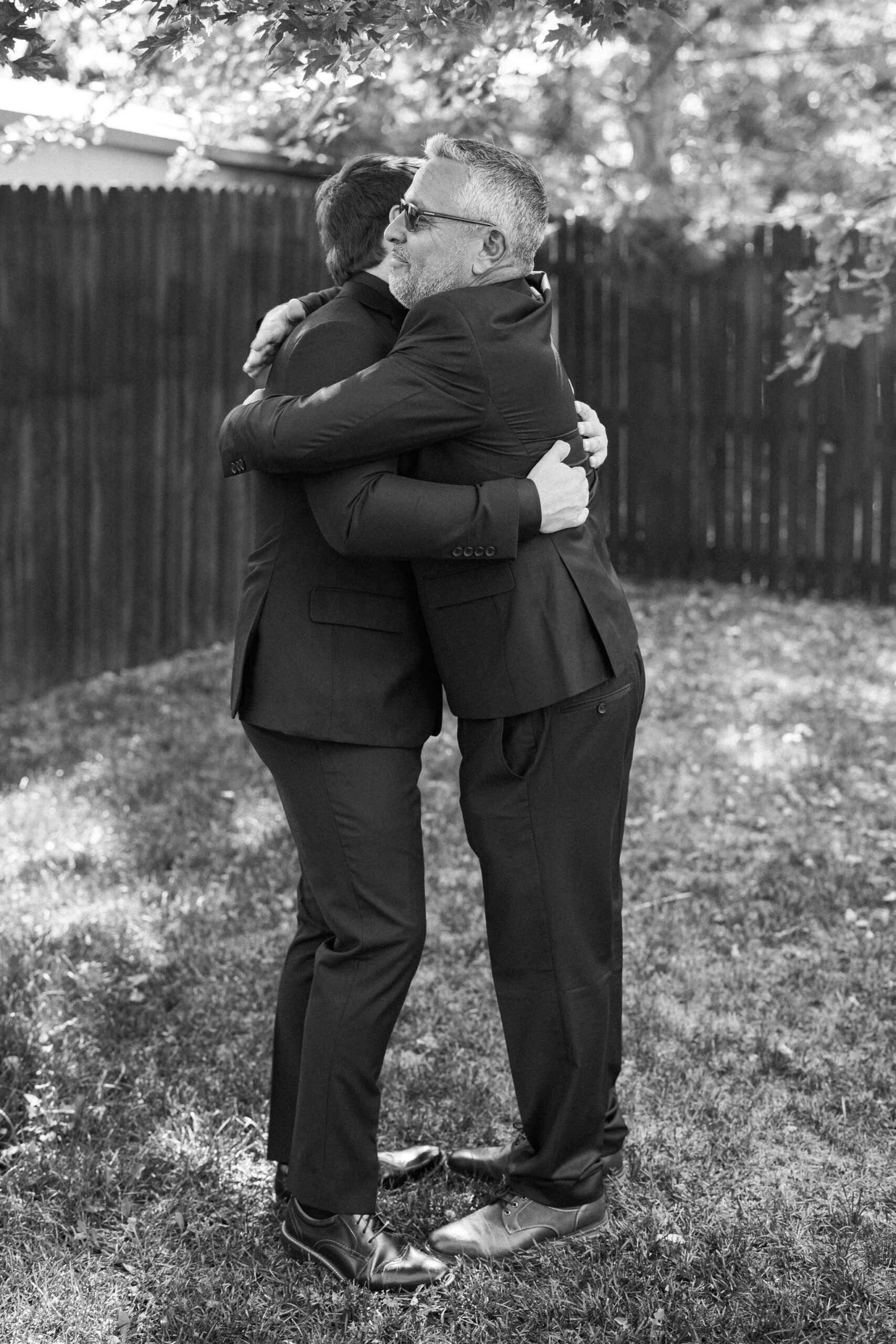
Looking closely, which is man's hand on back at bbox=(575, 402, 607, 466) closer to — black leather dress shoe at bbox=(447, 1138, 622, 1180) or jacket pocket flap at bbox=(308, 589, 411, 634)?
jacket pocket flap at bbox=(308, 589, 411, 634)

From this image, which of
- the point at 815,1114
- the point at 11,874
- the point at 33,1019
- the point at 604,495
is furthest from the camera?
the point at 604,495

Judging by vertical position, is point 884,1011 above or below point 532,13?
below

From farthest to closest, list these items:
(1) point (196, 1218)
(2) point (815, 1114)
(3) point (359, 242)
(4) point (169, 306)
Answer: (4) point (169, 306)
(2) point (815, 1114)
(1) point (196, 1218)
(3) point (359, 242)

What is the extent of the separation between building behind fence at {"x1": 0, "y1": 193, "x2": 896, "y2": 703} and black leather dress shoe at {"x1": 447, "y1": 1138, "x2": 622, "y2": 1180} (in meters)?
4.82

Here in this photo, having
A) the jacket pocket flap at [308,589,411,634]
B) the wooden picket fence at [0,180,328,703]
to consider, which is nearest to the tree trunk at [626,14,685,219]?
the wooden picket fence at [0,180,328,703]

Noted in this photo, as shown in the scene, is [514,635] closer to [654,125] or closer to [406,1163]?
[406,1163]

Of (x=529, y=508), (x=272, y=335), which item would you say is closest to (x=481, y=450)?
(x=529, y=508)

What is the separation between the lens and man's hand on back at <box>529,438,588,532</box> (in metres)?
2.79

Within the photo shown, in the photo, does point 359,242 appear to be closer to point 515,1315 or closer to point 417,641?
point 417,641

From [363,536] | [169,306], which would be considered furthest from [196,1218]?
[169,306]

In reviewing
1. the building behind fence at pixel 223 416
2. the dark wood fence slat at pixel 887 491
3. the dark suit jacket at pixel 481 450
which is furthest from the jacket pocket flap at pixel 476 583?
the dark wood fence slat at pixel 887 491

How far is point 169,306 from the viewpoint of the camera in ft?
27.0

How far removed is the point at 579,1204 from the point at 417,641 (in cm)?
124

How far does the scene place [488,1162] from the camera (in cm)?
331
